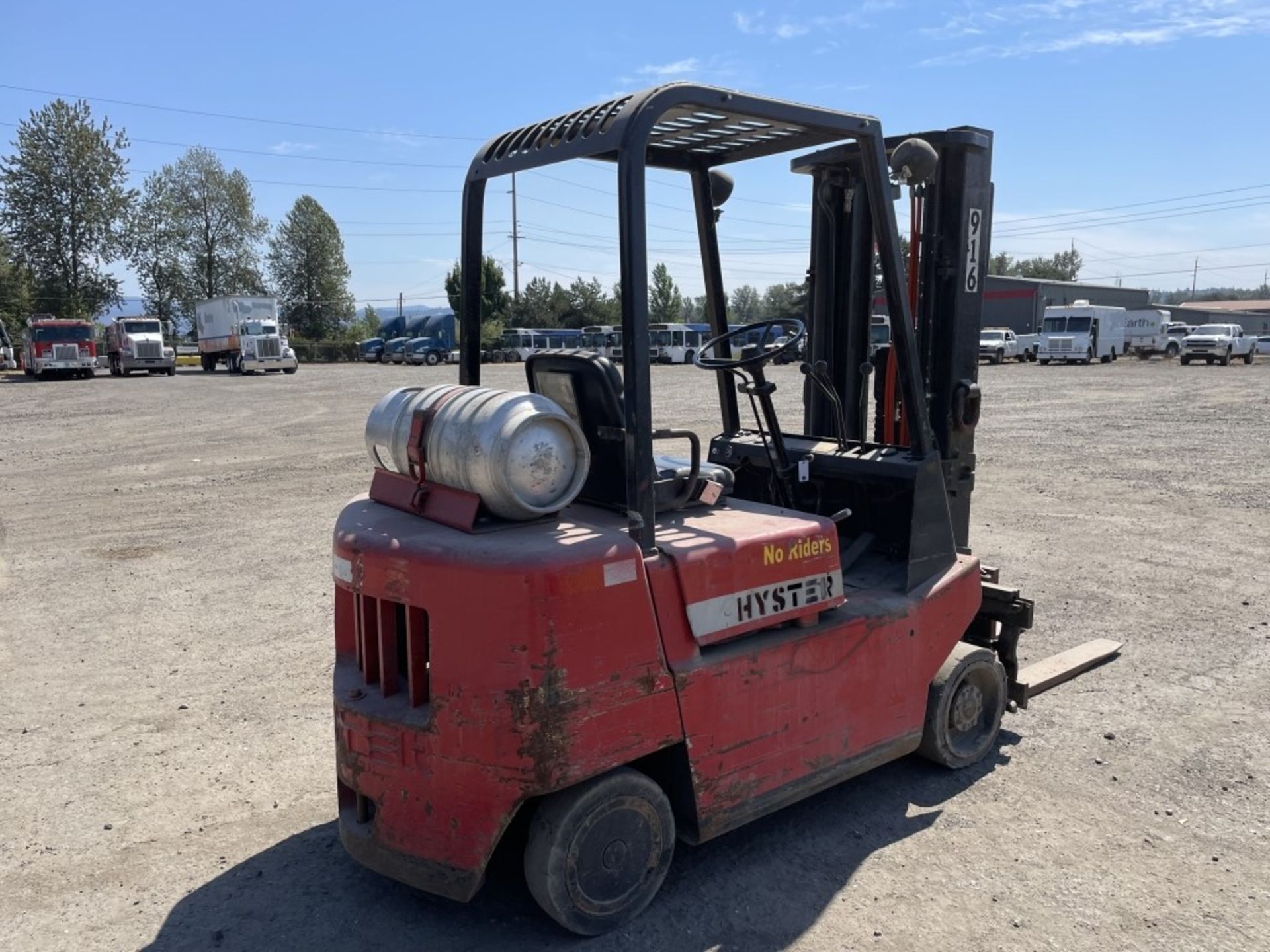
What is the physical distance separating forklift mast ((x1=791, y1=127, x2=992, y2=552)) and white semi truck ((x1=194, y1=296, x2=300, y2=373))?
44.1m

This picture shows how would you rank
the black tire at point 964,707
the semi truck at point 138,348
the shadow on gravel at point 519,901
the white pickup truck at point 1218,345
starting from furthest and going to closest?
the white pickup truck at point 1218,345 → the semi truck at point 138,348 → the black tire at point 964,707 → the shadow on gravel at point 519,901

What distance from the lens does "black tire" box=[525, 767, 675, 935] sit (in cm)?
315

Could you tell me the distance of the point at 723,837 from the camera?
3949mm

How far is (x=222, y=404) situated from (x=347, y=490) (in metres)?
15.9

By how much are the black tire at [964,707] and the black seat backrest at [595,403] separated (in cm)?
179

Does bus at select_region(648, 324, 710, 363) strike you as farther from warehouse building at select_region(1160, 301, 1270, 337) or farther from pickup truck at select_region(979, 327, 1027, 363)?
warehouse building at select_region(1160, 301, 1270, 337)

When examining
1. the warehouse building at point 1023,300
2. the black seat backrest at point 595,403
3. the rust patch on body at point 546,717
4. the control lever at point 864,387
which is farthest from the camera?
the warehouse building at point 1023,300

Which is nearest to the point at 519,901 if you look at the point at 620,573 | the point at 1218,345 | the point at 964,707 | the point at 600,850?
the point at 600,850

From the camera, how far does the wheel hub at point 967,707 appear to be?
14.6 ft

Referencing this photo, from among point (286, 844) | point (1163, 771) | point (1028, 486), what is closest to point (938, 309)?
point (1163, 771)

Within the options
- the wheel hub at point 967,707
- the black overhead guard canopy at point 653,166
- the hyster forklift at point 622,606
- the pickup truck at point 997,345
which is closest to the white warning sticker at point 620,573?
the hyster forklift at point 622,606

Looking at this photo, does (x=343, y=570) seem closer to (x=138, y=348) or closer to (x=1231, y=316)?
(x=138, y=348)

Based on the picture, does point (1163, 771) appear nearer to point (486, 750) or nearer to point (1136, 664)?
point (1136, 664)

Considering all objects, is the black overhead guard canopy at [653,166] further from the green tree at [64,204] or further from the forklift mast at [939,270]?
the green tree at [64,204]
